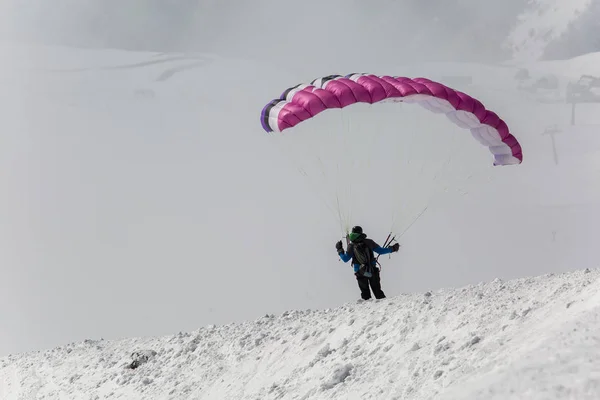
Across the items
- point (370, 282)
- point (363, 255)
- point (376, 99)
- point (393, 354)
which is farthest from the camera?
point (370, 282)

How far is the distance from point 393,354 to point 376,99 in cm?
509

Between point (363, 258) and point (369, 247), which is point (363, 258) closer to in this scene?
point (363, 258)

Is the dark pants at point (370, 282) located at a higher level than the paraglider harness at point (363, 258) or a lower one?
lower

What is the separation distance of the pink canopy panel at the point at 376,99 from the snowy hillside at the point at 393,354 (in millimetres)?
3643

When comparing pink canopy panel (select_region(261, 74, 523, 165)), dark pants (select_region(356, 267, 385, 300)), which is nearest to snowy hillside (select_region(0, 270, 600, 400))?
dark pants (select_region(356, 267, 385, 300))

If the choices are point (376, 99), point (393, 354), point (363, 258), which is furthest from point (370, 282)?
point (393, 354)

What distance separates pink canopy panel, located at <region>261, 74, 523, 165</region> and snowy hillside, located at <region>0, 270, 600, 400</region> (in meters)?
3.64

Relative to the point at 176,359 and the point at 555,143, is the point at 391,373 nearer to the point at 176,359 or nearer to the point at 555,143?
the point at 176,359

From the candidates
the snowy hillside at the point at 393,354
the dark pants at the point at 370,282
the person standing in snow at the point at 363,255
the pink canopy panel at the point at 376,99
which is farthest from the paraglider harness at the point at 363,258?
the pink canopy panel at the point at 376,99

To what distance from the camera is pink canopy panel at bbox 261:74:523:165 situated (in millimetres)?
10156

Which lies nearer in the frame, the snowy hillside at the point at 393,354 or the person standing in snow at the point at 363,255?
the snowy hillside at the point at 393,354

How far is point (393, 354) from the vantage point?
6.77 m

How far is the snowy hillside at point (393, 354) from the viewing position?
4.64 meters

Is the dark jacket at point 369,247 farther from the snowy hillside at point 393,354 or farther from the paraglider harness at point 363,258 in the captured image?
the snowy hillside at point 393,354
